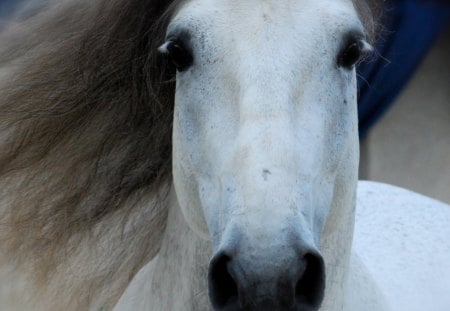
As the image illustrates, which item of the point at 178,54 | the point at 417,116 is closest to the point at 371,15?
the point at 178,54

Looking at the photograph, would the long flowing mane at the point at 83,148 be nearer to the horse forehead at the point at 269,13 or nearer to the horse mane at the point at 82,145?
the horse mane at the point at 82,145

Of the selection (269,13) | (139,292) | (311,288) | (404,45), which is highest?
(269,13)

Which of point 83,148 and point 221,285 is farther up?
point 221,285

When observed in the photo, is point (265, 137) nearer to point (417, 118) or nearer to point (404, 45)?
point (404, 45)

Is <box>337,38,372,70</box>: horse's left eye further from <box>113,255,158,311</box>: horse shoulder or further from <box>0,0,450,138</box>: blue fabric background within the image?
<box>0,0,450,138</box>: blue fabric background

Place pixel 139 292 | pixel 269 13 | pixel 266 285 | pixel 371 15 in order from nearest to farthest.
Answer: pixel 266 285 → pixel 269 13 → pixel 371 15 → pixel 139 292

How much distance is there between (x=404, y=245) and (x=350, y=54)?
0.89 meters

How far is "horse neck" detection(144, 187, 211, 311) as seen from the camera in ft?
6.13

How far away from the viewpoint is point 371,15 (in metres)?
2.00

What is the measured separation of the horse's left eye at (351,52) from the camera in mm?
1746

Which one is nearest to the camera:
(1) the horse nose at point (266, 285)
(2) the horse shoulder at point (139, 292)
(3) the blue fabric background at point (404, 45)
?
(1) the horse nose at point (266, 285)

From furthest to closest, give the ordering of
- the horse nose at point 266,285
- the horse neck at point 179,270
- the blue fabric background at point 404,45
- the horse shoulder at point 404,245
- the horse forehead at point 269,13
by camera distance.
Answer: the blue fabric background at point 404,45 → the horse shoulder at point 404,245 → the horse neck at point 179,270 → the horse forehead at point 269,13 → the horse nose at point 266,285

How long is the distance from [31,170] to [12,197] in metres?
0.08

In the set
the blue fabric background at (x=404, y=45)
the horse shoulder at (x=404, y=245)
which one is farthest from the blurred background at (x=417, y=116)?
the horse shoulder at (x=404, y=245)
